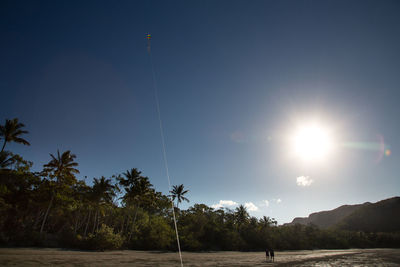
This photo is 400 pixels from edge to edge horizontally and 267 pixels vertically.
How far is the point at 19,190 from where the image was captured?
29141 mm

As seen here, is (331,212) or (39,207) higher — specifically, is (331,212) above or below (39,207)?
above

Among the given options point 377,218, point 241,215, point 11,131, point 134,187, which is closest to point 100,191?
point 134,187

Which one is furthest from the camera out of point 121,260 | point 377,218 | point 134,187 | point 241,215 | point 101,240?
point 377,218

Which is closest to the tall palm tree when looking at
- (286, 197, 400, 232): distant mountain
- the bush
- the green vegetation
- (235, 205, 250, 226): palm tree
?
the green vegetation

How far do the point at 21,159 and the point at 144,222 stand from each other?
21289 millimetres

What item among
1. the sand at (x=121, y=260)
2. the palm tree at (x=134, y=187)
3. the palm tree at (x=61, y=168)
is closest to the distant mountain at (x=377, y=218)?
the sand at (x=121, y=260)

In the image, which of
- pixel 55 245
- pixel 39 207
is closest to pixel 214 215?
pixel 55 245

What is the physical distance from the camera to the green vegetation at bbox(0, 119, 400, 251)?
1057 inches

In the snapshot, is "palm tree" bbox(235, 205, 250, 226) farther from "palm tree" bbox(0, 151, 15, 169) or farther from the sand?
"palm tree" bbox(0, 151, 15, 169)

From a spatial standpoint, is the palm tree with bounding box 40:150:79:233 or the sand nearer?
the sand

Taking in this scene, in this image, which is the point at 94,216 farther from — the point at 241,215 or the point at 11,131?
the point at 241,215

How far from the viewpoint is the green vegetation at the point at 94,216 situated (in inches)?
1057

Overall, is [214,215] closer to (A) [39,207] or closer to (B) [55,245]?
(B) [55,245]

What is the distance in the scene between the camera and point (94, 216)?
38.8 metres
